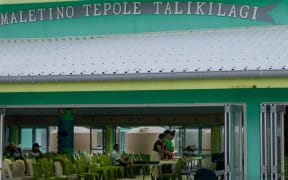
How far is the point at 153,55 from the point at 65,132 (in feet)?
26.5

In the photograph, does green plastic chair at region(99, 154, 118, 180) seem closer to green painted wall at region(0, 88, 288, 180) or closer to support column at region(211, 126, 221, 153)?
green painted wall at region(0, 88, 288, 180)

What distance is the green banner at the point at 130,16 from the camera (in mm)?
14398

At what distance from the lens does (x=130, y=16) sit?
15.2 metres

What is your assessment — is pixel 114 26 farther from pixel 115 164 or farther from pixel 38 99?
pixel 115 164

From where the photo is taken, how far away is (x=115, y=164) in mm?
20172

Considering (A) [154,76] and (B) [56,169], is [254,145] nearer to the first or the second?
(A) [154,76]

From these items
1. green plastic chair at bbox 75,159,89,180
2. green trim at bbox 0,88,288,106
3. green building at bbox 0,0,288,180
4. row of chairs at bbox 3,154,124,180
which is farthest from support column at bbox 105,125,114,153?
green trim at bbox 0,88,288,106

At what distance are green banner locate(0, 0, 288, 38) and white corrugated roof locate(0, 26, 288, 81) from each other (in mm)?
236

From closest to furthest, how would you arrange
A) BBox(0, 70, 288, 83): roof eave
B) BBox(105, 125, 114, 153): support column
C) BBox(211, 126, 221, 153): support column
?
BBox(0, 70, 288, 83): roof eave, BBox(211, 126, 221, 153): support column, BBox(105, 125, 114, 153): support column

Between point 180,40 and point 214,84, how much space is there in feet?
7.81

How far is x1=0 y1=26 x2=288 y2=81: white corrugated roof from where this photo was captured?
38.8 feet

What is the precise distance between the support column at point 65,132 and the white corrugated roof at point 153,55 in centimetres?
549

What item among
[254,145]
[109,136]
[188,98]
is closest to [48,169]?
[188,98]

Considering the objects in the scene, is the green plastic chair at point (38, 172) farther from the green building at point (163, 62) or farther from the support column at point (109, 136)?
the support column at point (109, 136)
